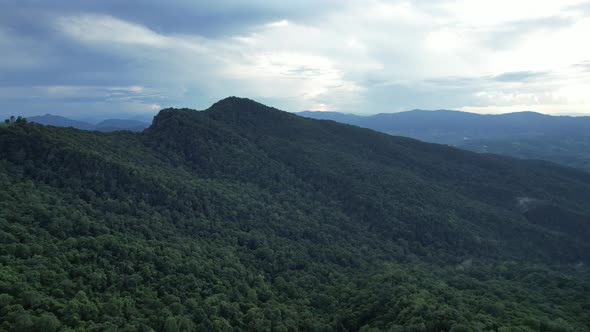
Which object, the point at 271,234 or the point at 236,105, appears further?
the point at 236,105

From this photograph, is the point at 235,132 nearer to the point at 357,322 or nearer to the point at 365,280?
the point at 365,280

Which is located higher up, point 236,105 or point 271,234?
point 236,105

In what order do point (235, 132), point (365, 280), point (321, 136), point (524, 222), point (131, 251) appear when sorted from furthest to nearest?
point (321, 136), point (235, 132), point (524, 222), point (365, 280), point (131, 251)

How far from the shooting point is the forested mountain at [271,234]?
4594 centimetres

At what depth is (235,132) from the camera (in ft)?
417

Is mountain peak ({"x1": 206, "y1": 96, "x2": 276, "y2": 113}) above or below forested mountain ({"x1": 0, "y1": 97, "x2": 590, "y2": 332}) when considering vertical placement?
above

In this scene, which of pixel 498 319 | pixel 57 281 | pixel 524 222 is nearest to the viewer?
pixel 57 281

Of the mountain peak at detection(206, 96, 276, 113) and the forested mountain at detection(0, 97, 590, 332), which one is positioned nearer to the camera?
the forested mountain at detection(0, 97, 590, 332)

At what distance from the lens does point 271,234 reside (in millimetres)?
81188

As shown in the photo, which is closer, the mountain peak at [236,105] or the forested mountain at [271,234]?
the forested mountain at [271,234]

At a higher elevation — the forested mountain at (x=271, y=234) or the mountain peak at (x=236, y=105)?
the mountain peak at (x=236, y=105)

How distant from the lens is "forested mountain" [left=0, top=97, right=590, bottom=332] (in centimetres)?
4594

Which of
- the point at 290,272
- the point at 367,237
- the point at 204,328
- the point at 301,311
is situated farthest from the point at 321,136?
the point at 204,328

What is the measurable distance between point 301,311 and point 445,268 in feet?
134
